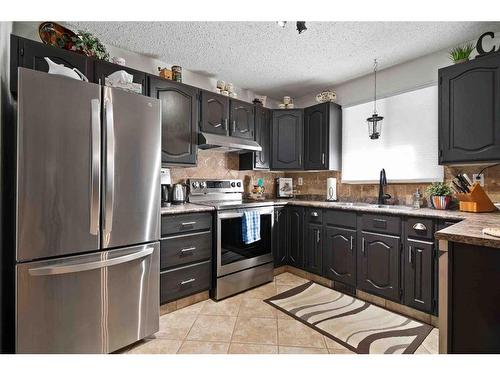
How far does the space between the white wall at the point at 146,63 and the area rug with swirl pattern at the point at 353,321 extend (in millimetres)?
2591

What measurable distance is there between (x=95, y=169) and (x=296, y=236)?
224 cm

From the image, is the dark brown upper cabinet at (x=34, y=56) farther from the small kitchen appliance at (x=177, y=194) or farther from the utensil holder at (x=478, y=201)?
the utensil holder at (x=478, y=201)

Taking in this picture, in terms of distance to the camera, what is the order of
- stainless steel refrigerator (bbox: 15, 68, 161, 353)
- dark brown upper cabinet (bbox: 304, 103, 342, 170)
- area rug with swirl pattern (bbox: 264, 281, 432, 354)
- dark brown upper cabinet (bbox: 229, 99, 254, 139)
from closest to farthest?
stainless steel refrigerator (bbox: 15, 68, 161, 353)
area rug with swirl pattern (bbox: 264, 281, 432, 354)
dark brown upper cabinet (bbox: 229, 99, 254, 139)
dark brown upper cabinet (bbox: 304, 103, 342, 170)

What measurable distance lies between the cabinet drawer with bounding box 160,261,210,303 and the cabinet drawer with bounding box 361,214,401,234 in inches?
61.2

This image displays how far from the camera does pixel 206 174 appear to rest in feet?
9.89

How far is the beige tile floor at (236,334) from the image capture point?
1674 millimetres

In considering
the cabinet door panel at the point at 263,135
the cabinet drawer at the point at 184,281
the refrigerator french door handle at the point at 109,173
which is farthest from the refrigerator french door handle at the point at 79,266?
the cabinet door panel at the point at 263,135

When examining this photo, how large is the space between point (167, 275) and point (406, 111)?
2.91 meters

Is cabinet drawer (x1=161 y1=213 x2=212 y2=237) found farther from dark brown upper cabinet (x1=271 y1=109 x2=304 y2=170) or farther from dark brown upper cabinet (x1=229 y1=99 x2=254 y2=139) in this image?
dark brown upper cabinet (x1=271 y1=109 x2=304 y2=170)

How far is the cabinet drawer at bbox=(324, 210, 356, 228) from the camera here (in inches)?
96.0

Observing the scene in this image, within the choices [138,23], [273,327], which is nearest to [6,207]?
[138,23]

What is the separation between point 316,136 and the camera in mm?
3186

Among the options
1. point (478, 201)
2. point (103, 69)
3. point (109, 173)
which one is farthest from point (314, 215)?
point (103, 69)

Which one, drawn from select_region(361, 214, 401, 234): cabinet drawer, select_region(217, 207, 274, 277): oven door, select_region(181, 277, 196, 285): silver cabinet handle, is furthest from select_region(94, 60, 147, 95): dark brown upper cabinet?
select_region(361, 214, 401, 234): cabinet drawer
